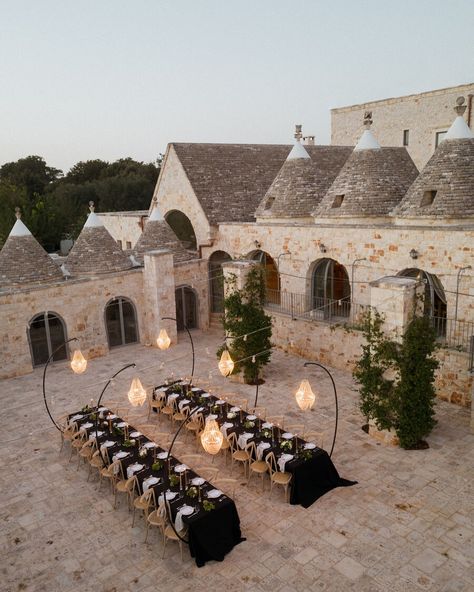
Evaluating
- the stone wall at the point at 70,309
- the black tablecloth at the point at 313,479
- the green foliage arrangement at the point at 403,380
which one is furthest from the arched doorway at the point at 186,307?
the black tablecloth at the point at 313,479

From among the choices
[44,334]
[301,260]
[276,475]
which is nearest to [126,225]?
[44,334]

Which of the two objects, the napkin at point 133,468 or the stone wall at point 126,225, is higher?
the stone wall at point 126,225

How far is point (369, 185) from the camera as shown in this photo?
685 inches

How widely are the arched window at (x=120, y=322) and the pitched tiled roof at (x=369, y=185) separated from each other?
27.6 ft

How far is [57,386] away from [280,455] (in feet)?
29.9

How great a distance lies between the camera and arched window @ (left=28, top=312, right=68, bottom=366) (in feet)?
57.1

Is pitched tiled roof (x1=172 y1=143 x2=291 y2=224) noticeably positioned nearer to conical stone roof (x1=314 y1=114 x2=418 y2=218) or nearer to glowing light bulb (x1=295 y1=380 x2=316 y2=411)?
conical stone roof (x1=314 y1=114 x2=418 y2=218)

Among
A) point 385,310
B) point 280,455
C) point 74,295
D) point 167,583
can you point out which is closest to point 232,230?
point 74,295

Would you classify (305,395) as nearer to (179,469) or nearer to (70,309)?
(179,469)

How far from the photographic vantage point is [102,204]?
5359 cm

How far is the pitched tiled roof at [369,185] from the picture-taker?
17.1 m

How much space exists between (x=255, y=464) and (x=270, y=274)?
11.2 m

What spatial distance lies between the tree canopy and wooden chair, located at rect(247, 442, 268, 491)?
3086cm

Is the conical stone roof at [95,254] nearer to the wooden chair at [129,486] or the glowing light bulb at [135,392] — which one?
the glowing light bulb at [135,392]
